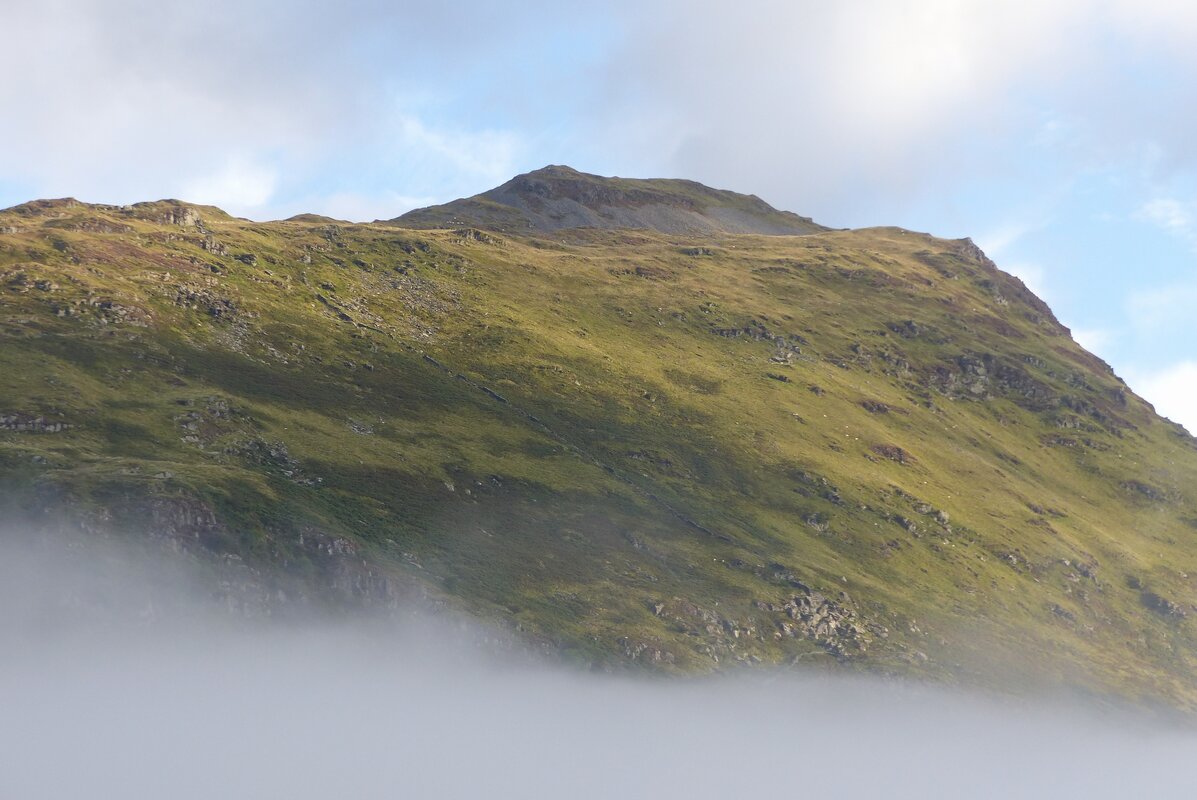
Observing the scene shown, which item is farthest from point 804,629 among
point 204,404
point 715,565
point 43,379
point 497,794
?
point 43,379

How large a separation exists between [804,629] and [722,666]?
20.8 meters

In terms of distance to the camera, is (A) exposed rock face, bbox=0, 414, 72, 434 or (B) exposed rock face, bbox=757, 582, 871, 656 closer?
(A) exposed rock face, bbox=0, 414, 72, 434

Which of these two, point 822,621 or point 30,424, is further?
point 822,621

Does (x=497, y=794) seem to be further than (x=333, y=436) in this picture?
No

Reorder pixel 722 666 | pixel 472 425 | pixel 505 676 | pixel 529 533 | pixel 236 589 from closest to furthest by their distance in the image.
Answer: pixel 236 589 → pixel 505 676 → pixel 722 666 → pixel 529 533 → pixel 472 425

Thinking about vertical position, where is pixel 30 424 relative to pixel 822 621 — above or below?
above

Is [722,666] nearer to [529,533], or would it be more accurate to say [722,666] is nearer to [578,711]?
Answer: [578,711]

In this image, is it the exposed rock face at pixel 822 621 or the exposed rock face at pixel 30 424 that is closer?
the exposed rock face at pixel 30 424

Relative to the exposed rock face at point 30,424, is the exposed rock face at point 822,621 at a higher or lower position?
lower

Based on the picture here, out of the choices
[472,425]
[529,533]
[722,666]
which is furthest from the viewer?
[472,425]

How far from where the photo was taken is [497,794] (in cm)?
15000

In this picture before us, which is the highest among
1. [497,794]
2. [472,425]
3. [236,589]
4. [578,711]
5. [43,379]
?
[472,425]

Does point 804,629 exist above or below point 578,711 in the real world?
above

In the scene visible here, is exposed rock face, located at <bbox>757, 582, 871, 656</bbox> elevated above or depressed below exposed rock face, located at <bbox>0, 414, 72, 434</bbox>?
below
